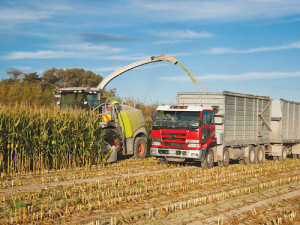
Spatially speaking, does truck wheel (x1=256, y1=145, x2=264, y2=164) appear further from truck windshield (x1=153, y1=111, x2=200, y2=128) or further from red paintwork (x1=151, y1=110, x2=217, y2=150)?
truck windshield (x1=153, y1=111, x2=200, y2=128)

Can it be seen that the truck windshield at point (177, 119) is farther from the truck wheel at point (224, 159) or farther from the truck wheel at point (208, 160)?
the truck wheel at point (224, 159)

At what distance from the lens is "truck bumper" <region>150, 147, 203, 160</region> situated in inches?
579

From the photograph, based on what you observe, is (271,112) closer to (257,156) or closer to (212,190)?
(257,156)

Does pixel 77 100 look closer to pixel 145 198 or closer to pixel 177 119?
pixel 177 119

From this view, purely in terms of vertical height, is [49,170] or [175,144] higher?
[175,144]

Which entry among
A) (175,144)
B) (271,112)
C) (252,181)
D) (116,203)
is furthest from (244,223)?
(271,112)

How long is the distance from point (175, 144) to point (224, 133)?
103 inches

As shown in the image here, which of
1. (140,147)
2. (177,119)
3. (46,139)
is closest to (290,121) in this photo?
(140,147)

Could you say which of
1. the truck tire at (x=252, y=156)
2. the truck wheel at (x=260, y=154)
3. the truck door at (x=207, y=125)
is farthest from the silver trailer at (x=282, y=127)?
the truck door at (x=207, y=125)

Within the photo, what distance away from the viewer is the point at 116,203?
868 cm

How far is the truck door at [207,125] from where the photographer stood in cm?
1486

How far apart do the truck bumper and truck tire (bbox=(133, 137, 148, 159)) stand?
307 centimetres

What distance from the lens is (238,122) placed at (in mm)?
17531

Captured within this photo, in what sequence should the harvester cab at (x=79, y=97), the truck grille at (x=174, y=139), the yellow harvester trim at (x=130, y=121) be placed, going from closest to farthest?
1. the truck grille at (x=174, y=139)
2. the harvester cab at (x=79, y=97)
3. the yellow harvester trim at (x=130, y=121)
